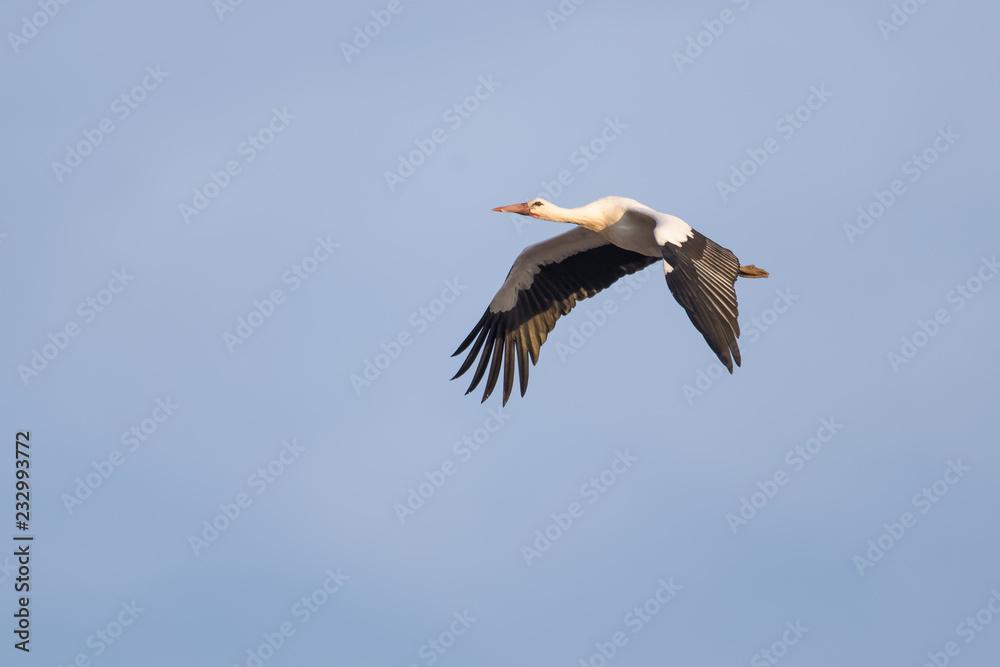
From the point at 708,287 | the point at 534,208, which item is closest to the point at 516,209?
the point at 534,208

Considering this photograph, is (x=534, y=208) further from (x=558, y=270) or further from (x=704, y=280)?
(x=704, y=280)

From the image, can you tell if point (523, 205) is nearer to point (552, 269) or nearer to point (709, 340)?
point (552, 269)

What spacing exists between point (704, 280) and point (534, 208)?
2.73 metres

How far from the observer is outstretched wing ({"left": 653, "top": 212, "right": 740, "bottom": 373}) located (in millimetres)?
12188

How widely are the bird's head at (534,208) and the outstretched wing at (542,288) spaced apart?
852mm

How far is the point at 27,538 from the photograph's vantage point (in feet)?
46.9

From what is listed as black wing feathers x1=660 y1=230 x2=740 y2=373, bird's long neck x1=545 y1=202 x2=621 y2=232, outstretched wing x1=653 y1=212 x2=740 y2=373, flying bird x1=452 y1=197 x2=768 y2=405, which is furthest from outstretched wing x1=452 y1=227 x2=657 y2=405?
black wing feathers x1=660 y1=230 x2=740 y2=373

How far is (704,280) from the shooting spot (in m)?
13.0

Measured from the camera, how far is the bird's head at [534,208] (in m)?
15.1

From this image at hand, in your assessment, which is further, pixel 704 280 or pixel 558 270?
pixel 558 270

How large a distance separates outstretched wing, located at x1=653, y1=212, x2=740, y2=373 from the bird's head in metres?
1.29

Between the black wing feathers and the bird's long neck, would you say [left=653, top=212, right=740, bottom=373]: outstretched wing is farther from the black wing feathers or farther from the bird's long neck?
the bird's long neck

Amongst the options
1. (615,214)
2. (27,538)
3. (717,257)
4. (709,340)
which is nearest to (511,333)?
(615,214)

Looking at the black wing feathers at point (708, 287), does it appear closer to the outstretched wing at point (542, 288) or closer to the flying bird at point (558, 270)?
the flying bird at point (558, 270)
